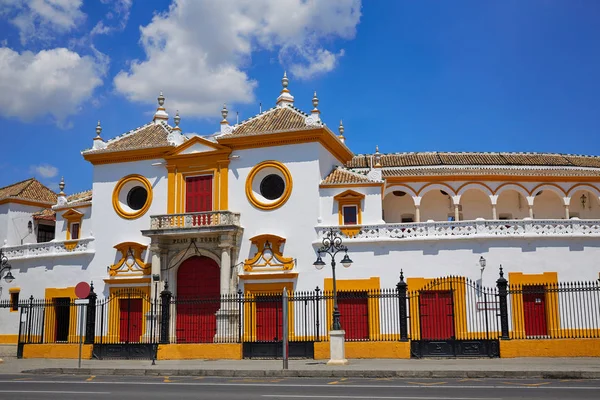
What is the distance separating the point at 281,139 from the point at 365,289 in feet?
24.6

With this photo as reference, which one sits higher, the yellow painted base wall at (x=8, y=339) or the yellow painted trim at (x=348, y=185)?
the yellow painted trim at (x=348, y=185)

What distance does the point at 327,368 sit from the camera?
17734mm

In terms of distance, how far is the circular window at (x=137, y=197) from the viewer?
3109 centimetres

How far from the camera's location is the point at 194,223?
28453 mm

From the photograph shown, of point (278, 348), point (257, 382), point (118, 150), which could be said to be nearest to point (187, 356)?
point (278, 348)

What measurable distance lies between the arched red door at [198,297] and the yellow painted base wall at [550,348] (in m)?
12.4

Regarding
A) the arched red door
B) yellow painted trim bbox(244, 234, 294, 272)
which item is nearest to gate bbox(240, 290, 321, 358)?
yellow painted trim bbox(244, 234, 294, 272)

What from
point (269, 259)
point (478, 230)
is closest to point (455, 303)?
point (478, 230)

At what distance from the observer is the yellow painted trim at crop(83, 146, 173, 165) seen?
1197 inches

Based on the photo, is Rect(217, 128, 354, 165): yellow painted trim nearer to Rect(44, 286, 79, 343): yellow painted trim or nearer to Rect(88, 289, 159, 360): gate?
Rect(88, 289, 159, 360): gate

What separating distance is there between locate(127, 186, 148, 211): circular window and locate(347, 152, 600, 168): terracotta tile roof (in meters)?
11.2

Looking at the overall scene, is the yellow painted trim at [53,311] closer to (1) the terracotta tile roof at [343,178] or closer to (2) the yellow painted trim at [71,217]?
(2) the yellow painted trim at [71,217]

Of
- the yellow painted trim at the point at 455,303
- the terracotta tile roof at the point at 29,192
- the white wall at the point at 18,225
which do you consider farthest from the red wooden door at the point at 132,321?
the yellow painted trim at the point at 455,303

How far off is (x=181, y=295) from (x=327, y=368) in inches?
521
